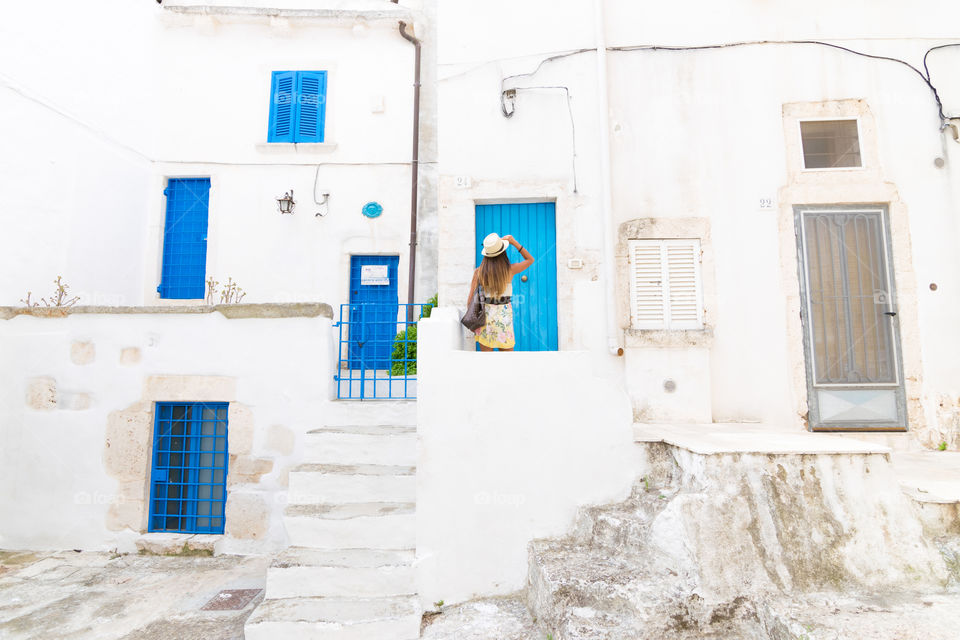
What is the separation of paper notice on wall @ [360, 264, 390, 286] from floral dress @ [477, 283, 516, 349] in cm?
350

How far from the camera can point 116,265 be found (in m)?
7.68

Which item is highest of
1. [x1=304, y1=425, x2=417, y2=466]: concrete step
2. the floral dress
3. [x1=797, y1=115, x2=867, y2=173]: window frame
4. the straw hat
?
[x1=797, y1=115, x2=867, y2=173]: window frame

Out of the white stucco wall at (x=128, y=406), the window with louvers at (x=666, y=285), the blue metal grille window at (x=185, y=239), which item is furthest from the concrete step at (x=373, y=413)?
the blue metal grille window at (x=185, y=239)

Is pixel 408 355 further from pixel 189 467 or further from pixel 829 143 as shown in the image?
pixel 829 143

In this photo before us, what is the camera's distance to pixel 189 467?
5332 millimetres

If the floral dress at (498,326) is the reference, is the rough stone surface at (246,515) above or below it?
below

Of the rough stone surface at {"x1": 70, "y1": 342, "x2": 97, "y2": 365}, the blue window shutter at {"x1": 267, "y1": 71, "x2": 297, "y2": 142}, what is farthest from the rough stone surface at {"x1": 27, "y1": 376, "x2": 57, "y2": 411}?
the blue window shutter at {"x1": 267, "y1": 71, "x2": 297, "y2": 142}

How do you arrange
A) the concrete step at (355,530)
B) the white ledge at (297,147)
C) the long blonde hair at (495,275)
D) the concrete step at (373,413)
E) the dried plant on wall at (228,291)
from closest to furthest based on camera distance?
the concrete step at (355,530) → the long blonde hair at (495,275) → the concrete step at (373,413) → the dried plant on wall at (228,291) → the white ledge at (297,147)

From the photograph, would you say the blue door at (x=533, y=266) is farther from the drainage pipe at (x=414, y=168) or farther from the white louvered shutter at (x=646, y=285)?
the drainage pipe at (x=414, y=168)

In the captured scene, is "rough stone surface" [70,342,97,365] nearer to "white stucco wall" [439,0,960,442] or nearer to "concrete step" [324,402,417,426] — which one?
"concrete step" [324,402,417,426]

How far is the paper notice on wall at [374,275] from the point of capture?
313 inches

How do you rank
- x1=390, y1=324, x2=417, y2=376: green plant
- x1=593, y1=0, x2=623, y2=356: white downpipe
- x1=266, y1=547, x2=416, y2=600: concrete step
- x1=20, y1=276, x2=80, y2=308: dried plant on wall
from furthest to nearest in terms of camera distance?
x1=390, y1=324, x2=417, y2=376: green plant
x1=20, y1=276, x2=80, y2=308: dried plant on wall
x1=593, y1=0, x2=623, y2=356: white downpipe
x1=266, y1=547, x2=416, y2=600: concrete step

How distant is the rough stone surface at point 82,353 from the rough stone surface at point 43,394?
0.31m

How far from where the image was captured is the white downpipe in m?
5.48
